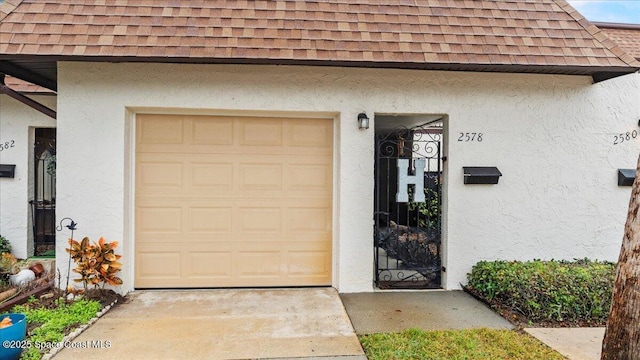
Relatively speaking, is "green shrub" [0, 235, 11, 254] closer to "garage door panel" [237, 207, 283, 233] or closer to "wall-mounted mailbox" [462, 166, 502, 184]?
"garage door panel" [237, 207, 283, 233]

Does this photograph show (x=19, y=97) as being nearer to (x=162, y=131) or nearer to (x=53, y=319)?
(x=162, y=131)

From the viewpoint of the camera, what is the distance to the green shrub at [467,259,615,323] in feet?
14.1

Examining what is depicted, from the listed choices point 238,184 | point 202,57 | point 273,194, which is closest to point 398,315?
point 273,194

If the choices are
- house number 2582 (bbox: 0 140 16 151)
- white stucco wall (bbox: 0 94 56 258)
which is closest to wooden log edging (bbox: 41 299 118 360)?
white stucco wall (bbox: 0 94 56 258)

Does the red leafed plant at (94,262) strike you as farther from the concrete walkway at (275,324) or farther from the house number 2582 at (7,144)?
the house number 2582 at (7,144)

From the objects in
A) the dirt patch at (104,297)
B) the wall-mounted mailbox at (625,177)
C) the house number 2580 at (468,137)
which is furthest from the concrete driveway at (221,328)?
the wall-mounted mailbox at (625,177)

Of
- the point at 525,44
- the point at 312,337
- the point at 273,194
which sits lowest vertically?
the point at 312,337

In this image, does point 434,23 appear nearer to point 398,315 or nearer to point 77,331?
point 398,315

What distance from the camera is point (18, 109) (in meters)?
6.29

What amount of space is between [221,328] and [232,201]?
5.96 feet

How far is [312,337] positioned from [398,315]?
1.14 m

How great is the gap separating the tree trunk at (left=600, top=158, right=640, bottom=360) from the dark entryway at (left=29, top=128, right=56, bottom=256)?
7.75m

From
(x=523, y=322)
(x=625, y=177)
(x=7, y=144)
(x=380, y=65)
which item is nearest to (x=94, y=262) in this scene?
(x=7, y=144)

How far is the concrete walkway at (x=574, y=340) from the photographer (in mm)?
3518
